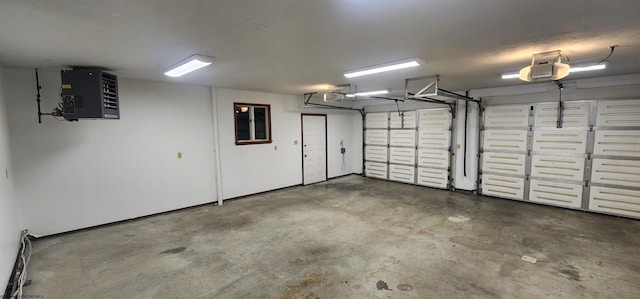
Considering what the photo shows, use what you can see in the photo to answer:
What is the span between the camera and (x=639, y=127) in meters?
4.57

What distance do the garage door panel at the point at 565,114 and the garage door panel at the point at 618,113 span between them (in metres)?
0.18

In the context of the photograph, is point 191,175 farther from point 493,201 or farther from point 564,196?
point 564,196

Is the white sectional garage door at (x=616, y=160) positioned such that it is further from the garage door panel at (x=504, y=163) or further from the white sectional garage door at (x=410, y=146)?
the white sectional garage door at (x=410, y=146)

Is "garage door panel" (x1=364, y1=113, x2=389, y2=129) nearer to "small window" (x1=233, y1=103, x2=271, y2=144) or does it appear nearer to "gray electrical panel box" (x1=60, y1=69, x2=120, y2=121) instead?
"small window" (x1=233, y1=103, x2=271, y2=144)

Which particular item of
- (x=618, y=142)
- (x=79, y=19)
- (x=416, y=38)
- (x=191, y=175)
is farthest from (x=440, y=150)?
(x=79, y=19)

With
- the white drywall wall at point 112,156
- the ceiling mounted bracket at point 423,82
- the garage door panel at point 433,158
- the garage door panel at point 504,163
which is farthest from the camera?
the garage door panel at point 433,158

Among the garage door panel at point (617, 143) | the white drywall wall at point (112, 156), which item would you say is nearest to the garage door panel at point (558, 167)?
the garage door panel at point (617, 143)

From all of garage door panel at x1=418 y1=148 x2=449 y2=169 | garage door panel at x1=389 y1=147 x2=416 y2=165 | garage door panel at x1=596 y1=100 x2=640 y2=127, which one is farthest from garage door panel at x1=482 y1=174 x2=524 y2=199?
garage door panel at x1=389 y1=147 x2=416 y2=165

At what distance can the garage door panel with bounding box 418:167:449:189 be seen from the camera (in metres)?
6.93

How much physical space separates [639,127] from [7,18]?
8.21 meters

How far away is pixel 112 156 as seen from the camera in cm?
447

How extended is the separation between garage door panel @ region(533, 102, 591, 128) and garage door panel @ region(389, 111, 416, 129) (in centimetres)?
267

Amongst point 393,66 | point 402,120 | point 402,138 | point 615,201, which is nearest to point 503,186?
point 615,201

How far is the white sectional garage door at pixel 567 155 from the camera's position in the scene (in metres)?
4.71
